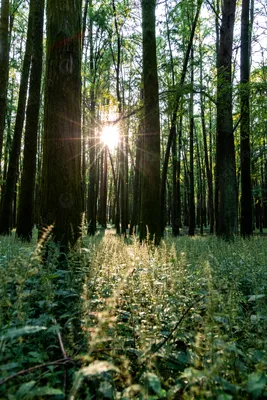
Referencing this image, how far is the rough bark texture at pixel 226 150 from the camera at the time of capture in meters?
9.95

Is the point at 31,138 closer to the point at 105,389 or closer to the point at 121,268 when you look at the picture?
the point at 121,268

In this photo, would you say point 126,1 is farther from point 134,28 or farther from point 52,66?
point 52,66

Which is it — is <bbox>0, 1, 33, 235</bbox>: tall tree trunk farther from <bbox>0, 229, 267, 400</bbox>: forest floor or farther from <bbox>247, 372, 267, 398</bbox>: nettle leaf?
<bbox>247, 372, 267, 398</bbox>: nettle leaf

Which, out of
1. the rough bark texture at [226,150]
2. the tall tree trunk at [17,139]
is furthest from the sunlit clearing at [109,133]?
the rough bark texture at [226,150]

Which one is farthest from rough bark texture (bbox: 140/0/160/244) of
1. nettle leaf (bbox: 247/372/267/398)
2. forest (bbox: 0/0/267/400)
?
nettle leaf (bbox: 247/372/267/398)

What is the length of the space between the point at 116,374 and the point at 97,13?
658 inches

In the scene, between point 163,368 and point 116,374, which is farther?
point 163,368

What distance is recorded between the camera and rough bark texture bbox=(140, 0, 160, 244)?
7.82m

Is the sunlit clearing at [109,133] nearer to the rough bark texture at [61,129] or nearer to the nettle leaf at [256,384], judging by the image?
the rough bark texture at [61,129]

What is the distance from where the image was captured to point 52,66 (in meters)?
4.64

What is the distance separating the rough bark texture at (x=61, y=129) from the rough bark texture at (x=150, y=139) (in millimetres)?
3364

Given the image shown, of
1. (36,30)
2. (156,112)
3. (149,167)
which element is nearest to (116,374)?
(149,167)

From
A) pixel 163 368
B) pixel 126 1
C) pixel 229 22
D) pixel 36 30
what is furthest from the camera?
pixel 126 1

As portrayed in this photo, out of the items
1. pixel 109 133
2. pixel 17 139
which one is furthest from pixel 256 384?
pixel 109 133
